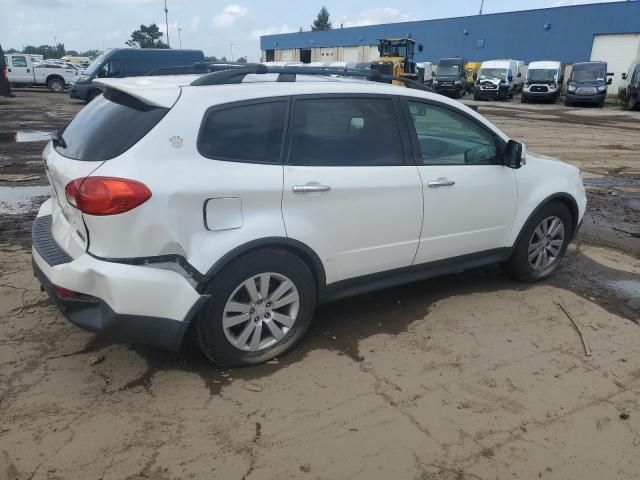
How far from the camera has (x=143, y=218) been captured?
273 centimetres

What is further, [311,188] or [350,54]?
[350,54]

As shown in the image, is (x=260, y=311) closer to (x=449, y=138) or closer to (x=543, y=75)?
(x=449, y=138)

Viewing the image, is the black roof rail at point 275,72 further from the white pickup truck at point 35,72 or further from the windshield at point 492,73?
the windshield at point 492,73

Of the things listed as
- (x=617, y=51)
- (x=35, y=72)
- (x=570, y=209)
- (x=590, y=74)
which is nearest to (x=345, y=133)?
(x=570, y=209)

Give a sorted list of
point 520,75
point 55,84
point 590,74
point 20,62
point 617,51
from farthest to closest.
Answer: point 520,75 < point 617,51 < point 590,74 < point 55,84 < point 20,62

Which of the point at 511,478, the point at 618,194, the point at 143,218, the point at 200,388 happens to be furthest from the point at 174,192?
the point at 618,194

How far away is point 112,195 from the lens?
2.70 m

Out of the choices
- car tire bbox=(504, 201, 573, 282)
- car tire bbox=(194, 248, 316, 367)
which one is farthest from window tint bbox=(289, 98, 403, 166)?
car tire bbox=(504, 201, 573, 282)

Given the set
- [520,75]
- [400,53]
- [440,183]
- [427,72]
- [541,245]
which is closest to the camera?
[440,183]

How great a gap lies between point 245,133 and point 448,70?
36354 mm

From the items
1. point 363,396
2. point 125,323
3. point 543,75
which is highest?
point 543,75

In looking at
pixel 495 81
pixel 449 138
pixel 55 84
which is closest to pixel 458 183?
pixel 449 138

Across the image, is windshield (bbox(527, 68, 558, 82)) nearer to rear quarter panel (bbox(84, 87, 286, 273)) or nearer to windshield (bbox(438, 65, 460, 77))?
windshield (bbox(438, 65, 460, 77))

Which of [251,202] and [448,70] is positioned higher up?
[448,70]
